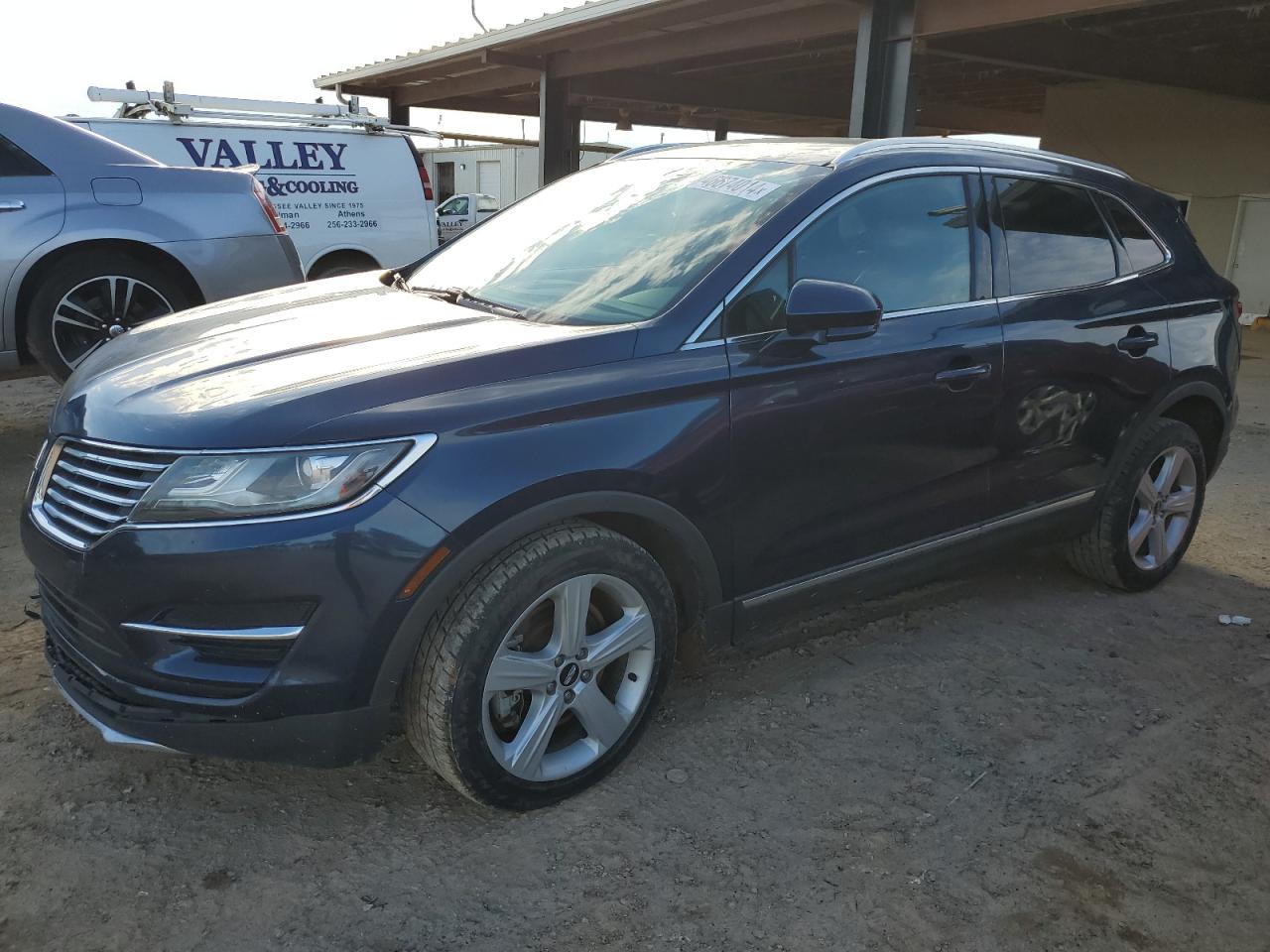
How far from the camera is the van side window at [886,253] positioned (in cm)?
295

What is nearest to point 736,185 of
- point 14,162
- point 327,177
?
point 14,162

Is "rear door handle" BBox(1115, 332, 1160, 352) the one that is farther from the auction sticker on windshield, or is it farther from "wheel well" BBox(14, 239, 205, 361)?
"wheel well" BBox(14, 239, 205, 361)

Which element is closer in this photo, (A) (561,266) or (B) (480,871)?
(B) (480,871)

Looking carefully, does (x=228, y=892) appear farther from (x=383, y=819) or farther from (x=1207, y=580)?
(x=1207, y=580)

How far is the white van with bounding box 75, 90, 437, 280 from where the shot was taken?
32.3ft

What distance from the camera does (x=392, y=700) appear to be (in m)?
2.42

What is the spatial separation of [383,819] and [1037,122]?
22.8m

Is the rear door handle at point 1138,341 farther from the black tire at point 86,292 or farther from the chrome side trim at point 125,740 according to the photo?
the black tire at point 86,292

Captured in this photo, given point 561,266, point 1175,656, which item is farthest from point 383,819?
point 1175,656

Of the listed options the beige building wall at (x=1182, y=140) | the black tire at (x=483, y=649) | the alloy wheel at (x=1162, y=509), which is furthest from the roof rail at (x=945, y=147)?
the beige building wall at (x=1182, y=140)

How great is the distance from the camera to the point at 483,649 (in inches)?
96.3

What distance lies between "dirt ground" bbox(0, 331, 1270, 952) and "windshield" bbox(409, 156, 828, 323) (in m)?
1.36

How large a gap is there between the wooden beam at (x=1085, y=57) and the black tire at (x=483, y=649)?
30.2 ft

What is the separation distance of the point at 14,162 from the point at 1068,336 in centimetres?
542
